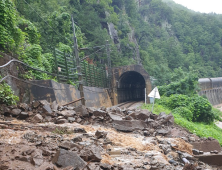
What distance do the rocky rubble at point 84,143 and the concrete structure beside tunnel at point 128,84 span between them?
603 inches

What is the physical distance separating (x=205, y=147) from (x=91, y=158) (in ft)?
17.6

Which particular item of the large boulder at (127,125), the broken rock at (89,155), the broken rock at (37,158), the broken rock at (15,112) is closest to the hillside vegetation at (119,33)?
the broken rock at (15,112)

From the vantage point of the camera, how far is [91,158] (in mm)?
3512

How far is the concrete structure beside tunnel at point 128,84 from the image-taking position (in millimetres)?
25094

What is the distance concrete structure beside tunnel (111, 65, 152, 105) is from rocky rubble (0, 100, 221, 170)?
15308mm

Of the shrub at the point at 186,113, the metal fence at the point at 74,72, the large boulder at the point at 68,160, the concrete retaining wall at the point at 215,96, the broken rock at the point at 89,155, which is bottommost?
the concrete retaining wall at the point at 215,96

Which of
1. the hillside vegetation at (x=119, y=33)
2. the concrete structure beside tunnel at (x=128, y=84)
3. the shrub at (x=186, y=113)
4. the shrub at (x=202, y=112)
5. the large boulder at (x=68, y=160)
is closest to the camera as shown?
the large boulder at (x=68, y=160)

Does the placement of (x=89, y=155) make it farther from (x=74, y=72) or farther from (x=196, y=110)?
(x=196, y=110)

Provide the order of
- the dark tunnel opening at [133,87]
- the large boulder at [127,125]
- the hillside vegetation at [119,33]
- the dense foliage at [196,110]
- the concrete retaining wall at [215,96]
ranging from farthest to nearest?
the concrete retaining wall at [215,96] → the dark tunnel opening at [133,87] → the dense foliage at [196,110] → the hillside vegetation at [119,33] → the large boulder at [127,125]

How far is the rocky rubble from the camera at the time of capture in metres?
3.13

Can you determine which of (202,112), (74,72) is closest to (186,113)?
(202,112)

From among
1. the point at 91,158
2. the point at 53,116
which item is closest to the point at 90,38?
the point at 53,116

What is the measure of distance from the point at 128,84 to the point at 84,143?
2981 cm

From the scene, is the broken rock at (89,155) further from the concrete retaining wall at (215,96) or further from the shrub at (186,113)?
the concrete retaining wall at (215,96)
